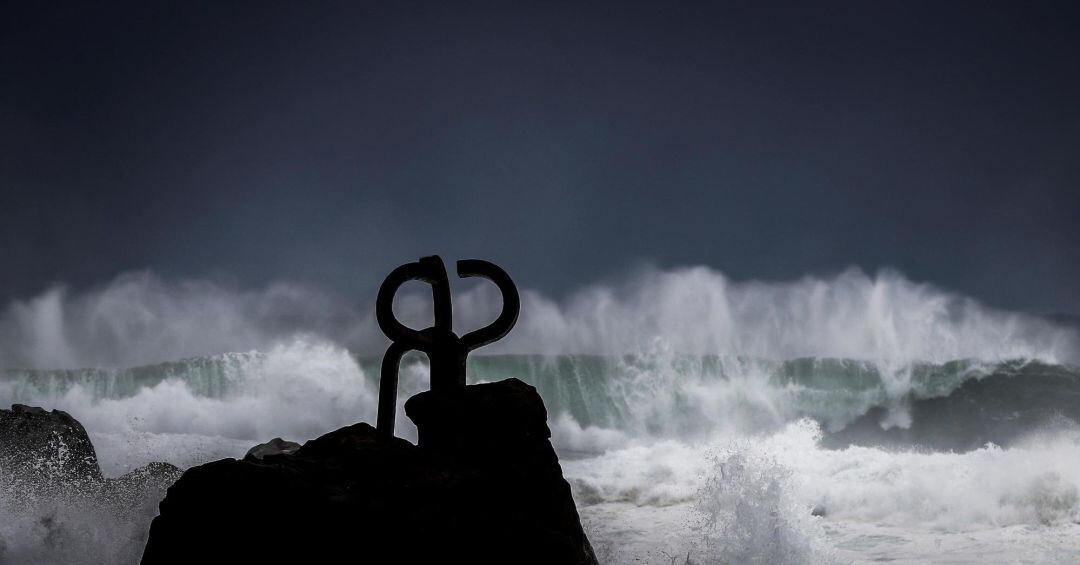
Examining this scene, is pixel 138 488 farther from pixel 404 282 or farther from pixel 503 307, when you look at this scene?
pixel 503 307

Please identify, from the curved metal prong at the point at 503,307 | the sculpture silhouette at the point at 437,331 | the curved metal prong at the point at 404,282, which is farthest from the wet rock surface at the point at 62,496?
the curved metal prong at the point at 503,307

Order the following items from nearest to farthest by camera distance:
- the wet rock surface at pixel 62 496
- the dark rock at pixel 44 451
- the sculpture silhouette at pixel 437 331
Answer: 1. the sculpture silhouette at pixel 437 331
2. the wet rock surface at pixel 62 496
3. the dark rock at pixel 44 451

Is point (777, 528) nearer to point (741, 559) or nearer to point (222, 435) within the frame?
point (741, 559)

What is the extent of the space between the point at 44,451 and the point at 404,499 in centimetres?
656

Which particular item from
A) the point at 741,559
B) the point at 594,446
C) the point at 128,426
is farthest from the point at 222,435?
the point at 741,559

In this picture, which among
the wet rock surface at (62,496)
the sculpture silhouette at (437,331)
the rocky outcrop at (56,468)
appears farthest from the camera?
the rocky outcrop at (56,468)

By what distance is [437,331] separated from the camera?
12.5 feet

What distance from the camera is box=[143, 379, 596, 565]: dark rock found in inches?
99.3

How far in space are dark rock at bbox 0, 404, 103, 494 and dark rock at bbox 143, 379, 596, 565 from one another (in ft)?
16.9

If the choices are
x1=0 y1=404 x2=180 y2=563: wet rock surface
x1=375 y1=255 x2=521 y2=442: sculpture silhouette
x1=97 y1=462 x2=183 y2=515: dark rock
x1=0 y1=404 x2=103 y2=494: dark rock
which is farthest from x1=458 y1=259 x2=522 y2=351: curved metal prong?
x1=0 y1=404 x2=103 y2=494: dark rock

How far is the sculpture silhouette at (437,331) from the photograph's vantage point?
373cm

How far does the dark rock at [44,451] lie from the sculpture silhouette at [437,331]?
185 inches

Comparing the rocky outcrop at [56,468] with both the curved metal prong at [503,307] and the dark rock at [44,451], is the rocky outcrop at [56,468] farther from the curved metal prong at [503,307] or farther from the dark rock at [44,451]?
the curved metal prong at [503,307]

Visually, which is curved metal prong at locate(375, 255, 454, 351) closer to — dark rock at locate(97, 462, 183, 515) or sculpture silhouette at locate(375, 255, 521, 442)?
sculpture silhouette at locate(375, 255, 521, 442)
